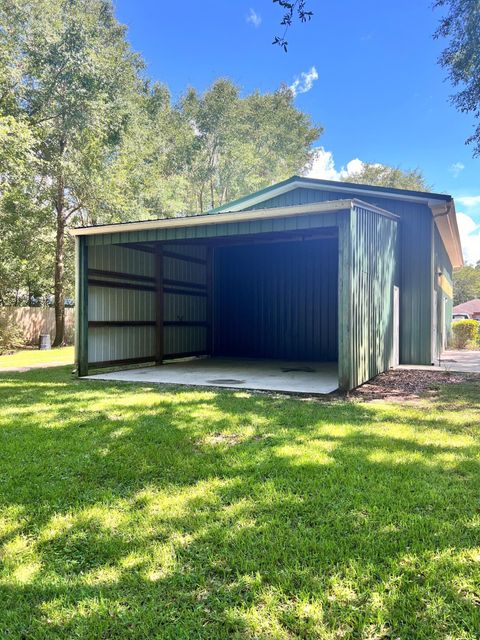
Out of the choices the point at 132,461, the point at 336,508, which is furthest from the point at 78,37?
the point at 336,508

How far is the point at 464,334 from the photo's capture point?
15.8 m

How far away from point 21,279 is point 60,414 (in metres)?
15.3

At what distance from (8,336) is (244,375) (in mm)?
9570

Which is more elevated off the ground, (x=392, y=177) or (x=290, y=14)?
(x=392, y=177)

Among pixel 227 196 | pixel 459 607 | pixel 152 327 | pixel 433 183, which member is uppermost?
pixel 433 183

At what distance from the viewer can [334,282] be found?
34.7 ft

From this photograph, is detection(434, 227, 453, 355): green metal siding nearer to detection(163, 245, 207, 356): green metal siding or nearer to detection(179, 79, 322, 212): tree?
detection(163, 245, 207, 356): green metal siding

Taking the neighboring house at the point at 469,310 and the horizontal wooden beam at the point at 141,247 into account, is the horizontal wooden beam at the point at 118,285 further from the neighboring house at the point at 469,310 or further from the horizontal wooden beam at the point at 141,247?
the neighboring house at the point at 469,310

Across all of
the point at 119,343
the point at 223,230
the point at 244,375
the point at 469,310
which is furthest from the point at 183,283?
the point at 469,310

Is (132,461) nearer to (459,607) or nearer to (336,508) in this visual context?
(336,508)

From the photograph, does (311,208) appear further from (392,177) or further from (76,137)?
(392,177)

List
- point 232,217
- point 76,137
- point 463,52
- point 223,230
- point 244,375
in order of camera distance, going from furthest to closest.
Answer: point 76,137 < point 244,375 < point 463,52 < point 223,230 < point 232,217

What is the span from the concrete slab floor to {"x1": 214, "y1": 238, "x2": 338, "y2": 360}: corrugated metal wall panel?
84 centimetres

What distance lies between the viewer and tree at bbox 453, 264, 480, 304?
152ft
